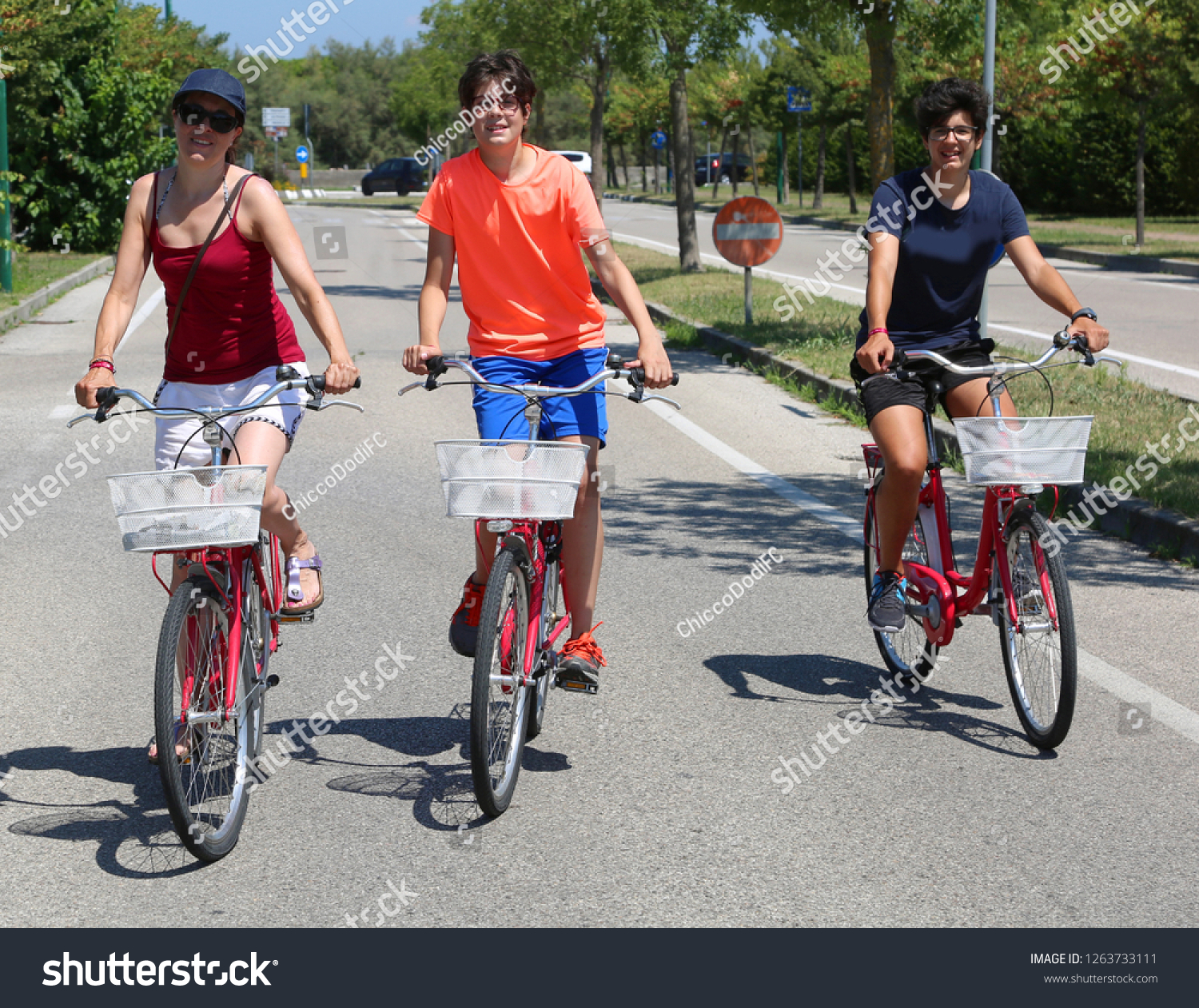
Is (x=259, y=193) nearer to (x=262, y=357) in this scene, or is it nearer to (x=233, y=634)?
(x=262, y=357)

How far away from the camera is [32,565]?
707 cm

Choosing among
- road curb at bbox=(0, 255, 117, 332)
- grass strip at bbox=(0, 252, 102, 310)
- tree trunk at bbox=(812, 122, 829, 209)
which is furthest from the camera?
tree trunk at bbox=(812, 122, 829, 209)

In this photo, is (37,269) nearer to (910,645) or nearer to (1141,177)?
(1141,177)

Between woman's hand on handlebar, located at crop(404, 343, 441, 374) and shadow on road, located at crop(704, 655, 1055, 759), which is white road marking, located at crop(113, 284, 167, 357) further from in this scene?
woman's hand on handlebar, located at crop(404, 343, 441, 374)

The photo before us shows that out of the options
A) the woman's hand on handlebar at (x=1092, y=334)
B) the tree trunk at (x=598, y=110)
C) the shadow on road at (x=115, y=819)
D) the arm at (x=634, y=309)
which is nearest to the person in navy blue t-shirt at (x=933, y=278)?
the woman's hand on handlebar at (x=1092, y=334)

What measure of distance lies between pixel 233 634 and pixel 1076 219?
3814cm

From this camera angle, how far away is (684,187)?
920 inches

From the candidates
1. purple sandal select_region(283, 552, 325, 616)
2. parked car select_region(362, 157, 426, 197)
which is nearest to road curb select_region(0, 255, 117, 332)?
purple sandal select_region(283, 552, 325, 616)

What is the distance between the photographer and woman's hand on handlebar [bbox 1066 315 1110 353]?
469cm

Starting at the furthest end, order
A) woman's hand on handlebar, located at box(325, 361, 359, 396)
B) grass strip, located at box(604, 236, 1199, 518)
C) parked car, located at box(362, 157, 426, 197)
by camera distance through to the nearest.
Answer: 1. parked car, located at box(362, 157, 426, 197)
2. grass strip, located at box(604, 236, 1199, 518)
3. woman's hand on handlebar, located at box(325, 361, 359, 396)

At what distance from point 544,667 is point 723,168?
235 feet

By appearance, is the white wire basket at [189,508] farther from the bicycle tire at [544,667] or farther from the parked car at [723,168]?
the parked car at [723,168]

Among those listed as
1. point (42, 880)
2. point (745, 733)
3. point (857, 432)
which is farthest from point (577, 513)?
point (857, 432)

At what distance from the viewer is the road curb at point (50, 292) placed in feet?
55.8
